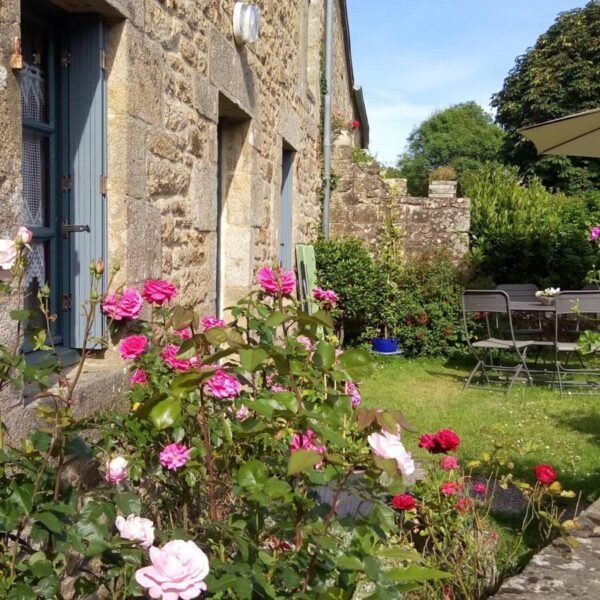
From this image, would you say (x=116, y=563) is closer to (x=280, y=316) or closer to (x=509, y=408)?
(x=280, y=316)

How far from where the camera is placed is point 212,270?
Answer: 14.7ft

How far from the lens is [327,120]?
9078 mm

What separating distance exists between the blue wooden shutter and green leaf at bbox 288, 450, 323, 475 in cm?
171

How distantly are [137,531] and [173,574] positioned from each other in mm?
324

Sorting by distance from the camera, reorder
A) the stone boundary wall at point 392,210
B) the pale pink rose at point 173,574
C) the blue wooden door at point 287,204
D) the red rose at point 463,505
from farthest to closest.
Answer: the stone boundary wall at point 392,210 → the blue wooden door at point 287,204 → the red rose at point 463,505 → the pale pink rose at point 173,574

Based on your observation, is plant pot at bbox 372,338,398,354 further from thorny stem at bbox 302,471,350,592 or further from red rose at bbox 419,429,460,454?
thorny stem at bbox 302,471,350,592

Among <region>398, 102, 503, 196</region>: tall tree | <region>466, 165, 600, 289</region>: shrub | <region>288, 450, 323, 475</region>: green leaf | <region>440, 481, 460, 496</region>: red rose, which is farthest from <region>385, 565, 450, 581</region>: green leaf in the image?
<region>398, 102, 503, 196</region>: tall tree

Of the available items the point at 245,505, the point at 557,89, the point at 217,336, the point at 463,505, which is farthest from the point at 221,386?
the point at 557,89

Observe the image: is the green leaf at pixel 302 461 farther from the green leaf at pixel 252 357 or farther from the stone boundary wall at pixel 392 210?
the stone boundary wall at pixel 392 210

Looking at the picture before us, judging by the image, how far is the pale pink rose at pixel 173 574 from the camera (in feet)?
4.19

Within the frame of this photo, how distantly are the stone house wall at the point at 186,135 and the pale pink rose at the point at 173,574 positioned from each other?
115cm

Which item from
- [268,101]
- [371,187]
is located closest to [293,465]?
[268,101]

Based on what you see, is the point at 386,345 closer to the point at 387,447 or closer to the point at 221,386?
the point at 221,386

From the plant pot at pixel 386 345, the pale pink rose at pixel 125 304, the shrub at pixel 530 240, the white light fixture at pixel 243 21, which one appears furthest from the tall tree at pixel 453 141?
the pale pink rose at pixel 125 304
